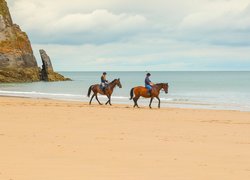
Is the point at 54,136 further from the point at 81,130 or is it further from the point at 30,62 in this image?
the point at 30,62

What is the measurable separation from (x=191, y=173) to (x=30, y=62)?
90.1 meters

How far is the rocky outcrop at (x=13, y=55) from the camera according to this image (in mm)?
86438

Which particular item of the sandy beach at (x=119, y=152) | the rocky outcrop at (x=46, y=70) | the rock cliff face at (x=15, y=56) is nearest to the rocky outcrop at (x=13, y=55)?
the rock cliff face at (x=15, y=56)

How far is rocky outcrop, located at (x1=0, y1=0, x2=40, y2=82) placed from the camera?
86438mm

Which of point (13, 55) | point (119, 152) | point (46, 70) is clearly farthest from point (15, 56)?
point (119, 152)

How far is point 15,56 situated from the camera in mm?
88500

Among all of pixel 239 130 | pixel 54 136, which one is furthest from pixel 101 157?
pixel 239 130

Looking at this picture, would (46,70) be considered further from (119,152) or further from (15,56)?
(119,152)

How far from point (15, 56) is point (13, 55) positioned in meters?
0.49

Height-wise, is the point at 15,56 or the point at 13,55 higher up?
the point at 13,55

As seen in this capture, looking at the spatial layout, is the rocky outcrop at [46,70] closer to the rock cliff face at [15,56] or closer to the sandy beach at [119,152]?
the rock cliff face at [15,56]

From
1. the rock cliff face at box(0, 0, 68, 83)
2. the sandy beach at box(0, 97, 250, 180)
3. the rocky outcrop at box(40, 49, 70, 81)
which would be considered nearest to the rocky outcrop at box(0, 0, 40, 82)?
the rock cliff face at box(0, 0, 68, 83)

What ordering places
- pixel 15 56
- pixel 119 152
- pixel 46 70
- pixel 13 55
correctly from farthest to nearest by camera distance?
pixel 46 70 → pixel 15 56 → pixel 13 55 → pixel 119 152

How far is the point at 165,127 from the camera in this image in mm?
16578
